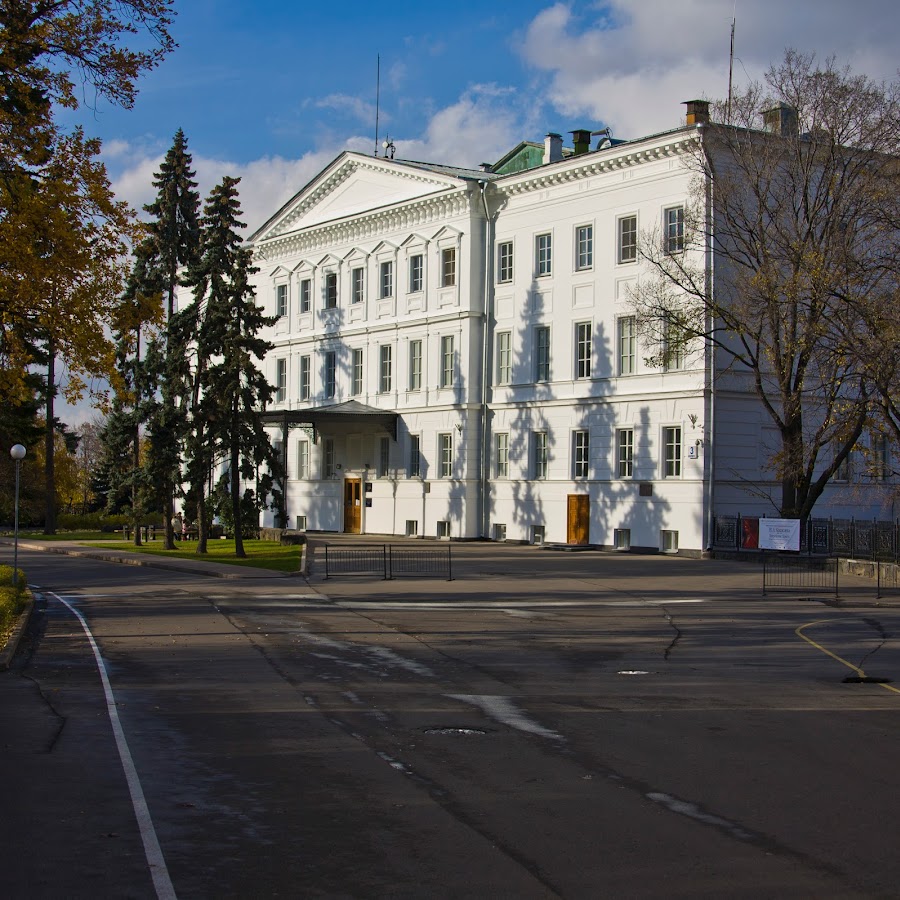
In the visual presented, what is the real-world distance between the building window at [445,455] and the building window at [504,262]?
7.13 metres

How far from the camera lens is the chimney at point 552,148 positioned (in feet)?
174

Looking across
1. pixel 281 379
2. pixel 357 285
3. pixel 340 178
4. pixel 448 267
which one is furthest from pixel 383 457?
pixel 340 178

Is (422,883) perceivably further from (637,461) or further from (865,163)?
(637,461)

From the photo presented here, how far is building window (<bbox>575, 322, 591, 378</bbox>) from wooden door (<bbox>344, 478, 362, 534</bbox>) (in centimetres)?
1487

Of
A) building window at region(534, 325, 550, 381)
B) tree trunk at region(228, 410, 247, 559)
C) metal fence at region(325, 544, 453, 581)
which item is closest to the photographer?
metal fence at region(325, 544, 453, 581)

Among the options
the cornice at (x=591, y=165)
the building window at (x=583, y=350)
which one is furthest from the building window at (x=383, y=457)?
the cornice at (x=591, y=165)

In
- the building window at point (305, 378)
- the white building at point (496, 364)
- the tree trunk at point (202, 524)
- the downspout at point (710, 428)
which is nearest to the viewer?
the downspout at point (710, 428)

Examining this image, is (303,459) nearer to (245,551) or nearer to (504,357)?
(245,551)

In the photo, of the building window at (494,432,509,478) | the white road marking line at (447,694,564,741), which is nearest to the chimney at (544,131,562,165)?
the building window at (494,432,509,478)

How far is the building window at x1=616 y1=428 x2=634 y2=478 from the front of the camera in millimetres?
44531

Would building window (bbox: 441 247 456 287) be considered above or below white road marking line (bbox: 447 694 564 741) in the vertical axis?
above

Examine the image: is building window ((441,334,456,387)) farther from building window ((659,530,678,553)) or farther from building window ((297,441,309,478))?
building window ((659,530,678,553))

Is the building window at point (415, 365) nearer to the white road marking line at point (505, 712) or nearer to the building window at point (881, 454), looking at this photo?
the building window at point (881, 454)

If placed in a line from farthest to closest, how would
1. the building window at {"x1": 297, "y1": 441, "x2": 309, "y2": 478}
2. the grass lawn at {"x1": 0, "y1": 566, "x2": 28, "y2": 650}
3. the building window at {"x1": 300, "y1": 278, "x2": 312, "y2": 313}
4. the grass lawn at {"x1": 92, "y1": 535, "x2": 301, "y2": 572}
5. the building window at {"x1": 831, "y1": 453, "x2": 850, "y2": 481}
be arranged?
1. the building window at {"x1": 300, "y1": 278, "x2": 312, "y2": 313}
2. the building window at {"x1": 297, "y1": 441, "x2": 309, "y2": 478}
3. the building window at {"x1": 831, "y1": 453, "x2": 850, "y2": 481}
4. the grass lawn at {"x1": 92, "y1": 535, "x2": 301, "y2": 572}
5. the grass lawn at {"x1": 0, "y1": 566, "x2": 28, "y2": 650}
